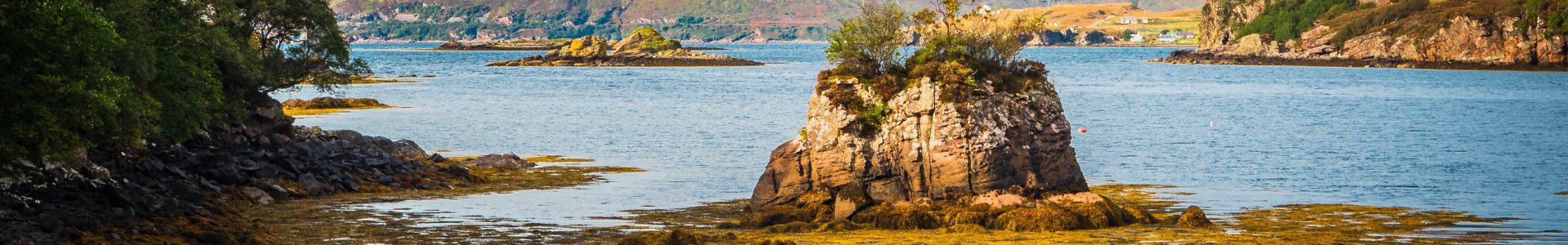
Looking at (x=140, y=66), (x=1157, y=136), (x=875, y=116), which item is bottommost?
(x=1157, y=136)

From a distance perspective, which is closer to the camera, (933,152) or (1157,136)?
(933,152)

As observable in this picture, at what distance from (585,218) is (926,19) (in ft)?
33.6

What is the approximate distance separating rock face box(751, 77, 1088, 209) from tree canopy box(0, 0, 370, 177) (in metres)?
14.0

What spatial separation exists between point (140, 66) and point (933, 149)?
17.2 meters

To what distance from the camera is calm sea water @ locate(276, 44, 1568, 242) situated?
139 ft

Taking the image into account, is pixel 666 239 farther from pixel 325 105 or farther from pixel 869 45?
pixel 325 105

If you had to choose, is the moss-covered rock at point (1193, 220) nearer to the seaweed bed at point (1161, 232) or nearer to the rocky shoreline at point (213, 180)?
the seaweed bed at point (1161, 232)

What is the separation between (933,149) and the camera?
3588 centimetres

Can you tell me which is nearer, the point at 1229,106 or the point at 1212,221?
the point at 1212,221

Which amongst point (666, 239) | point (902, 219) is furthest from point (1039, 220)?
point (666, 239)

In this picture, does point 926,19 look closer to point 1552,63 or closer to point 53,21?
point 53,21

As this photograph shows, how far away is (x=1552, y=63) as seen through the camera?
183 meters

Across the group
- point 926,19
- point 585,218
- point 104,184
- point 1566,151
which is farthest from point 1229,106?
point 104,184

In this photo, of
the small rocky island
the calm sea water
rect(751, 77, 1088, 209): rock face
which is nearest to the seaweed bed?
the small rocky island
